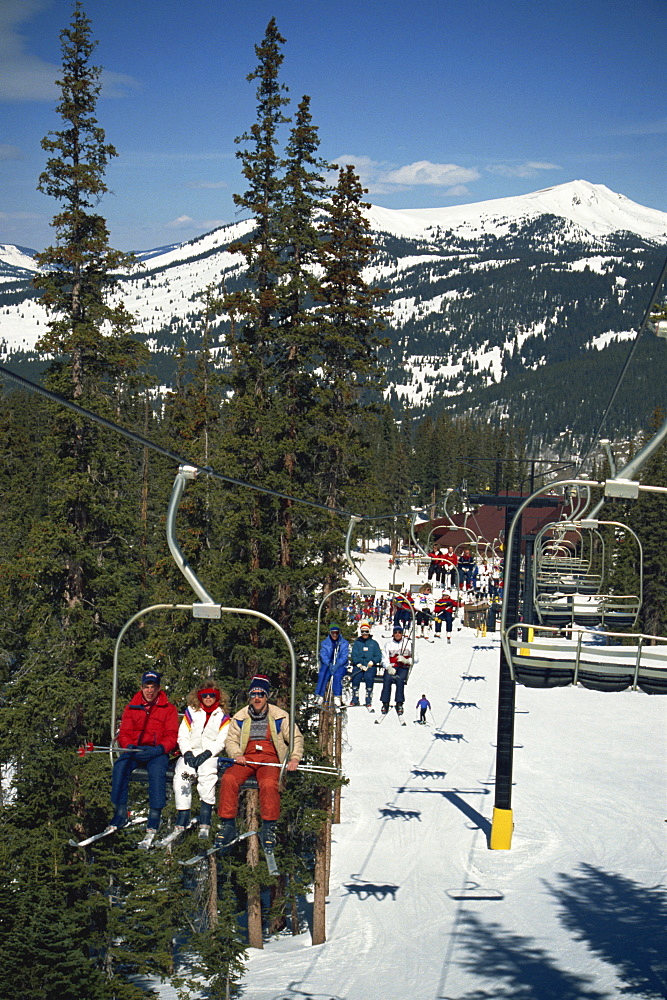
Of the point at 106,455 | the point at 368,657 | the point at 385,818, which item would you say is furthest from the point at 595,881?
the point at 106,455

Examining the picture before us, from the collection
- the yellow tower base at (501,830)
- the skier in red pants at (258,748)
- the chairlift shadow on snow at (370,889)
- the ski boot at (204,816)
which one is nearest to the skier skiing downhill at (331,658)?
the ski boot at (204,816)

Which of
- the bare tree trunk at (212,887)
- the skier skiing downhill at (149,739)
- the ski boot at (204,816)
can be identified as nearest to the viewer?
the skier skiing downhill at (149,739)

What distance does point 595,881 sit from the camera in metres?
27.3

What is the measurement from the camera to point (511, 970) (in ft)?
72.7

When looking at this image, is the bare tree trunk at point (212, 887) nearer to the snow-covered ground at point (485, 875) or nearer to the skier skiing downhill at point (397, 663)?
the snow-covered ground at point (485, 875)

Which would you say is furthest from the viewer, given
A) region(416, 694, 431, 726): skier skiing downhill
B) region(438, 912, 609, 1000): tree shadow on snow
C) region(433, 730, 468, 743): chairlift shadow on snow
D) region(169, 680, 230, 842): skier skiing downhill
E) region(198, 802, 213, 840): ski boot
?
region(416, 694, 431, 726): skier skiing downhill

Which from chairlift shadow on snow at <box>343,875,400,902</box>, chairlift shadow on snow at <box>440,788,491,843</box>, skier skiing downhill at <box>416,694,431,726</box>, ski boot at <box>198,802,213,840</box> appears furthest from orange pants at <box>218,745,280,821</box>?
skier skiing downhill at <box>416,694,431,726</box>

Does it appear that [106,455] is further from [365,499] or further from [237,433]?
[365,499]

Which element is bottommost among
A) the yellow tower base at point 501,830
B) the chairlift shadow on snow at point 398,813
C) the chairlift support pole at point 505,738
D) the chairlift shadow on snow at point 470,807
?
the chairlift shadow on snow at point 398,813

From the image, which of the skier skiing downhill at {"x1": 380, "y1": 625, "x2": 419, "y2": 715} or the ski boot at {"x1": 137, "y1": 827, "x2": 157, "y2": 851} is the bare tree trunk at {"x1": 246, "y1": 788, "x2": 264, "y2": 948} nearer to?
the skier skiing downhill at {"x1": 380, "y1": 625, "x2": 419, "y2": 715}

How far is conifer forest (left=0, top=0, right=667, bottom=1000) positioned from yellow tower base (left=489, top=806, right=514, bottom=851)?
6013 mm

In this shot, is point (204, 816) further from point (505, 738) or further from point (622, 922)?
point (622, 922)

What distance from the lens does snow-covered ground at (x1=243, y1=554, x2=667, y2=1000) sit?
73.2ft

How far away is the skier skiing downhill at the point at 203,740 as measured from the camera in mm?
10727
